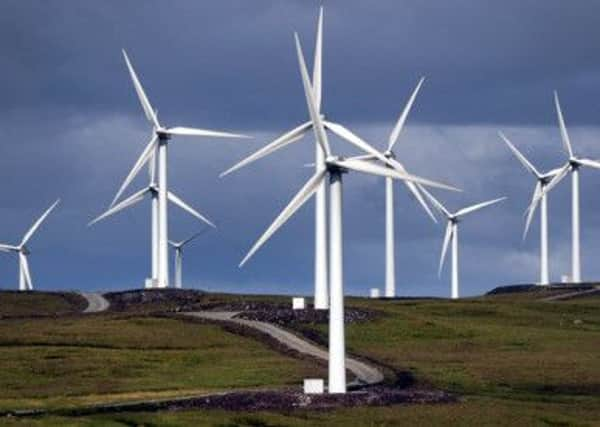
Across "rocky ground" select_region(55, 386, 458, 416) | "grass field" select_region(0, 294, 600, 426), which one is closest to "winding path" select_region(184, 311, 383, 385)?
"grass field" select_region(0, 294, 600, 426)

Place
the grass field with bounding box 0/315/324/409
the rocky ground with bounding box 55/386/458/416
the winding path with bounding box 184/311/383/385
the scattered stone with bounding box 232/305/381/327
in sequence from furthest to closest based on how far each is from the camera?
the scattered stone with bounding box 232/305/381/327 < the winding path with bounding box 184/311/383/385 < the grass field with bounding box 0/315/324/409 < the rocky ground with bounding box 55/386/458/416

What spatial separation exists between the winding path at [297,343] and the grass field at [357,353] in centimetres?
288

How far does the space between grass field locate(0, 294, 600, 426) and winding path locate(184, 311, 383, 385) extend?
2880 mm

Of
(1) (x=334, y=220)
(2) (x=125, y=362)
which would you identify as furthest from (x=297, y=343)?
(1) (x=334, y=220)

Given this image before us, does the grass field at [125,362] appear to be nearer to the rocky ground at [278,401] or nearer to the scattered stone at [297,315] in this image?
the rocky ground at [278,401]

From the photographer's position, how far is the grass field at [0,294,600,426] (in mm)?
109000

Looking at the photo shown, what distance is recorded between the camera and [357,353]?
156750 mm

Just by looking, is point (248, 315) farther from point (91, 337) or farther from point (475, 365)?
point (475, 365)

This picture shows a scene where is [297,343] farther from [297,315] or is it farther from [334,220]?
[334,220]

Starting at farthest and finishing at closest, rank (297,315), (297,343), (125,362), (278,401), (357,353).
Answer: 1. (297,315)
2. (297,343)
3. (357,353)
4. (125,362)
5. (278,401)

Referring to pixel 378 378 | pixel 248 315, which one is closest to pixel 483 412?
pixel 378 378

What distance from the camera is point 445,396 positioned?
120062 mm

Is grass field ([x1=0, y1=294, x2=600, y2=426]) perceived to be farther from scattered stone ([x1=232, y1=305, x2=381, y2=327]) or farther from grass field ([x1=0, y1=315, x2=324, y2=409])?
scattered stone ([x1=232, y1=305, x2=381, y2=327])

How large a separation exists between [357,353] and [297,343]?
22.5 ft
